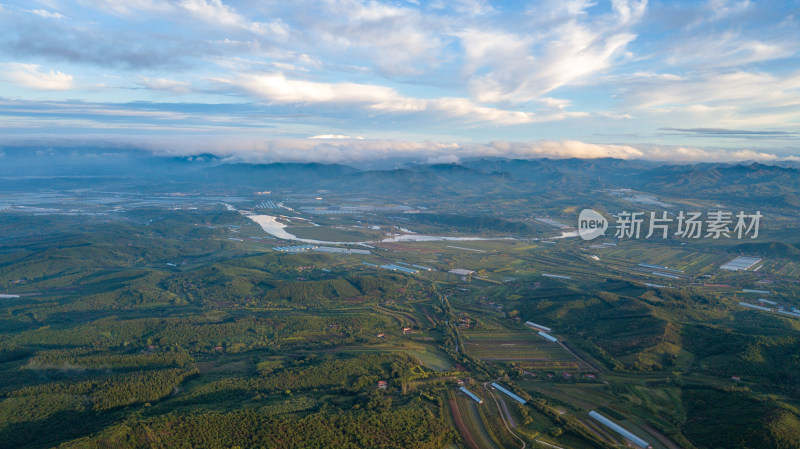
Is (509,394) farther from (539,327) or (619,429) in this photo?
(539,327)

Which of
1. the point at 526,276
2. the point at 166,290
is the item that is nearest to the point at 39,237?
the point at 166,290

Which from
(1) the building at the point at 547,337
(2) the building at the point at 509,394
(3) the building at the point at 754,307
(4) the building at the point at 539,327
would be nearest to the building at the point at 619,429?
(2) the building at the point at 509,394

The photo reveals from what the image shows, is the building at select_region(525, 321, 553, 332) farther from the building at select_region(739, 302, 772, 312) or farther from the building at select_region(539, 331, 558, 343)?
the building at select_region(739, 302, 772, 312)

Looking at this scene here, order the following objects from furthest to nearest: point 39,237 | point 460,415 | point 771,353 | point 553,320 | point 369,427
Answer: point 39,237, point 553,320, point 771,353, point 460,415, point 369,427

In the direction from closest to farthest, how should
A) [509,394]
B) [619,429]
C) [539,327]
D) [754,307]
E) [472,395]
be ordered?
1. [619,429]
2. [472,395]
3. [509,394]
4. [539,327]
5. [754,307]

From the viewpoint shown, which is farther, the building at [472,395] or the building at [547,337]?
the building at [547,337]

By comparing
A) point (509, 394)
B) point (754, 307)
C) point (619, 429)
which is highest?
point (754, 307)

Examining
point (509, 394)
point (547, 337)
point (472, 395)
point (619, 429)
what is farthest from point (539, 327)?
point (619, 429)

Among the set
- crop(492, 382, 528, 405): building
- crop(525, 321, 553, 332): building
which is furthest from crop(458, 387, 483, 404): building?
crop(525, 321, 553, 332): building

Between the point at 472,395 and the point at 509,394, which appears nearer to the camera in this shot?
the point at 472,395

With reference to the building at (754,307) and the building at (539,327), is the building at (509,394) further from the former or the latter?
the building at (754,307)

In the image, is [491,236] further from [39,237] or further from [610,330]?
[39,237]
